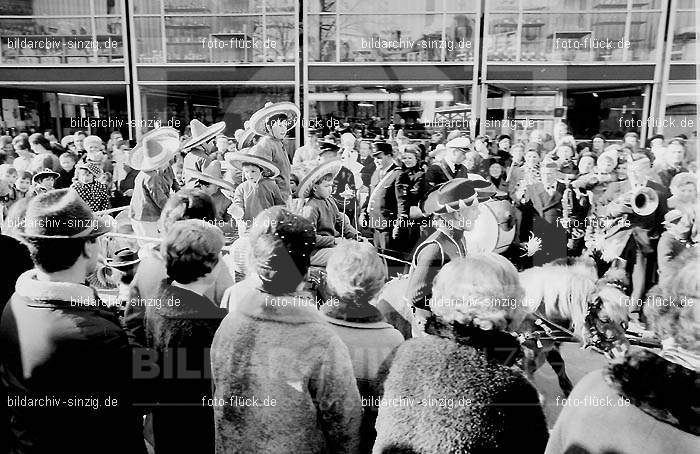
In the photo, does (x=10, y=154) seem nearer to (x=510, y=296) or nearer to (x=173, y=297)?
(x=173, y=297)

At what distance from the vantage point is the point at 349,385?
1354mm

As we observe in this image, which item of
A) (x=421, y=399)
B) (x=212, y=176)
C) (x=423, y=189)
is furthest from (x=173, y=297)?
(x=423, y=189)

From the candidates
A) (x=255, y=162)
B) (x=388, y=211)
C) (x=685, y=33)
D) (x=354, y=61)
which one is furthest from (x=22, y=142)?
(x=685, y=33)

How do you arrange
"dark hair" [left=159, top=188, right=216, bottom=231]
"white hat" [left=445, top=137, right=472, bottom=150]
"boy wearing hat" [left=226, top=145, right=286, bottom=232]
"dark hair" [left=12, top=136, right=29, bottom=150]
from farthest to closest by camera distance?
"white hat" [left=445, top=137, right=472, bottom=150] → "dark hair" [left=12, top=136, right=29, bottom=150] → "boy wearing hat" [left=226, top=145, right=286, bottom=232] → "dark hair" [left=159, top=188, right=216, bottom=231]

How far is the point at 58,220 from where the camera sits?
1429 mm

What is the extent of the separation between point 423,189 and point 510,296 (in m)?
2.96

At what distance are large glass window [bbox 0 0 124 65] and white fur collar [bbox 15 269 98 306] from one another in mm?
2903

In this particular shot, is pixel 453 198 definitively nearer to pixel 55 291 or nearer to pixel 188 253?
pixel 188 253

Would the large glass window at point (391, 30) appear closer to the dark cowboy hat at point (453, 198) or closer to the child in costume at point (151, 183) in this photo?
the child in costume at point (151, 183)

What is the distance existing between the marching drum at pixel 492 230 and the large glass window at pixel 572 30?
123cm

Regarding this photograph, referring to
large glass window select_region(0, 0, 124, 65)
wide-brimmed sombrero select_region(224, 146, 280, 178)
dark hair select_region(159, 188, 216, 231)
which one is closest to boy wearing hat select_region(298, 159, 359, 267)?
wide-brimmed sombrero select_region(224, 146, 280, 178)

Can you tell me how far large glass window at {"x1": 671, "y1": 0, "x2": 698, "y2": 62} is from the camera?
3257 millimetres

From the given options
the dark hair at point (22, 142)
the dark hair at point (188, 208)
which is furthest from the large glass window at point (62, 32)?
the dark hair at point (188, 208)

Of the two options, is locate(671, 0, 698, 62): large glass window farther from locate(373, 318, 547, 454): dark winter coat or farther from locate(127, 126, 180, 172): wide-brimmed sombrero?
locate(127, 126, 180, 172): wide-brimmed sombrero
